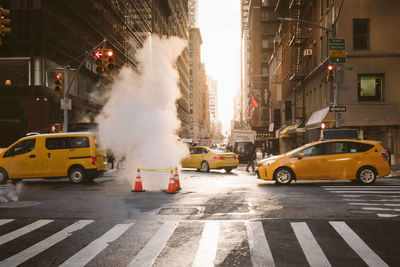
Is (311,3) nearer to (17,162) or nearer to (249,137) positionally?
(249,137)

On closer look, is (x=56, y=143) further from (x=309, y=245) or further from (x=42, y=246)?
(x=309, y=245)

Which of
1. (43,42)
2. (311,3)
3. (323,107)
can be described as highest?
(311,3)

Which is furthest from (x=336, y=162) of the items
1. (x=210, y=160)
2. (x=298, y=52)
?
(x=298, y=52)

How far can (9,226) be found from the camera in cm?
811

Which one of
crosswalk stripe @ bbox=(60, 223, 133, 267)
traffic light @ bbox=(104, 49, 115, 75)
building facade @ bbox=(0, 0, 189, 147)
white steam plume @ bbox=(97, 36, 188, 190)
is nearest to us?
crosswalk stripe @ bbox=(60, 223, 133, 267)

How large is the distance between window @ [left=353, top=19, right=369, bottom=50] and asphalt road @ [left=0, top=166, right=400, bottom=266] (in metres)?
17.0

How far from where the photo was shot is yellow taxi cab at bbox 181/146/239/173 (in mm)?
22547

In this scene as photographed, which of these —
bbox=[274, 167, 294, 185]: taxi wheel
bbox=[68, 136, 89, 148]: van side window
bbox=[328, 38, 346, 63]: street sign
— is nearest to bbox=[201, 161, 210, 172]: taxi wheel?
bbox=[274, 167, 294, 185]: taxi wheel

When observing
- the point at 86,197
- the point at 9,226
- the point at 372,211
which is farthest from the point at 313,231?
the point at 86,197

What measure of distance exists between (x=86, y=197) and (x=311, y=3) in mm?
28973

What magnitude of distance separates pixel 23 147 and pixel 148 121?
18.3ft

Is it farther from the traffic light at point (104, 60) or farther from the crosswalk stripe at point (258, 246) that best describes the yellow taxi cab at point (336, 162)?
the traffic light at point (104, 60)

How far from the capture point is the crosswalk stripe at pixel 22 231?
23.1ft

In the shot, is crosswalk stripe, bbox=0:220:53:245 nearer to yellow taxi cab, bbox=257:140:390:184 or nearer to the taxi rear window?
the taxi rear window
